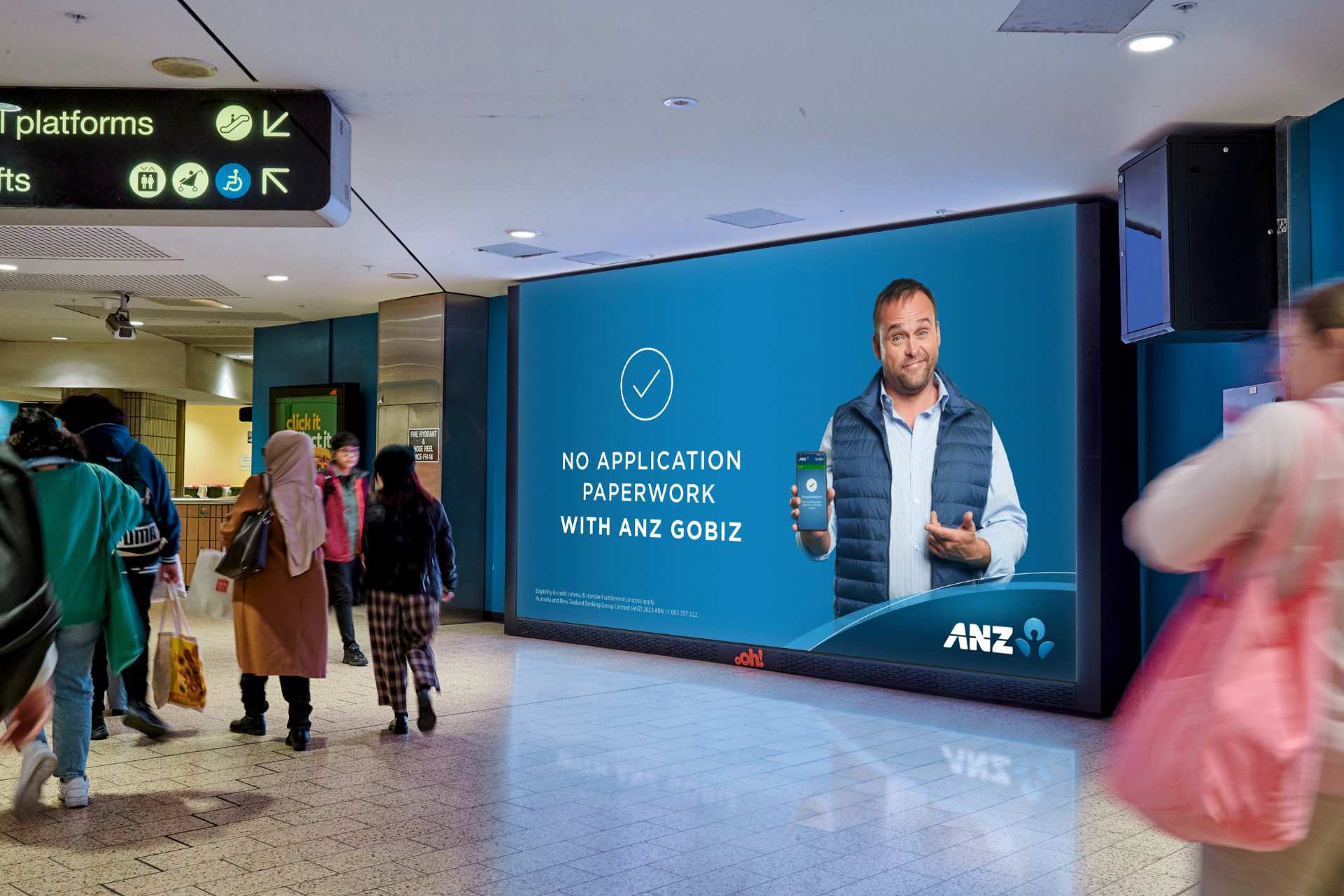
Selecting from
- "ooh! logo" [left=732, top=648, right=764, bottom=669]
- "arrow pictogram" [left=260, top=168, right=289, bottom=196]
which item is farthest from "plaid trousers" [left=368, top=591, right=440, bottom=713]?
"ooh! logo" [left=732, top=648, right=764, bottom=669]

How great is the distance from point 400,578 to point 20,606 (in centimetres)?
391

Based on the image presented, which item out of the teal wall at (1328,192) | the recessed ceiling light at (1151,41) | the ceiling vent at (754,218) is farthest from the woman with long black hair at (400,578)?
the teal wall at (1328,192)

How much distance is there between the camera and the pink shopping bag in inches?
60.6

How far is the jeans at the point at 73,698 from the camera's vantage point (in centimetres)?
432

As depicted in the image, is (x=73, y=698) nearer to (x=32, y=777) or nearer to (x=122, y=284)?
(x=32, y=777)

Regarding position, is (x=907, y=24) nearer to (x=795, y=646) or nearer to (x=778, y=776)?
(x=778, y=776)

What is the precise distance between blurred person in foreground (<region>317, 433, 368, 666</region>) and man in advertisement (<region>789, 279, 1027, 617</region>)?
321cm

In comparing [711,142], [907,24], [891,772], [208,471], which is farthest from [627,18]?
[208,471]

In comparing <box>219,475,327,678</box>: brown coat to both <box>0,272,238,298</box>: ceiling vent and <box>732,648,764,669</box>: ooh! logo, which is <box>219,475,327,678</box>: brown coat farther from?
<box>0,272,238,298</box>: ceiling vent

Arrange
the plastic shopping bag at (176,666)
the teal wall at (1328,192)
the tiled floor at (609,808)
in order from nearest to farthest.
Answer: the tiled floor at (609,808) < the teal wall at (1328,192) < the plastic shopping bag at (176,666)

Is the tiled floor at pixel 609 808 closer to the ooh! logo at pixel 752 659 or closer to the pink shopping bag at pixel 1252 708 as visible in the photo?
the ooh! logo at pixel 752 659

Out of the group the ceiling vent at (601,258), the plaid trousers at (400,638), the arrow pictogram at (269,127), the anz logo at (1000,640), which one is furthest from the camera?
the ceiling vent at (601,258)

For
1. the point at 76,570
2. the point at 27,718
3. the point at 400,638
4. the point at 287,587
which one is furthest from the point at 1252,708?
the point at 400,638

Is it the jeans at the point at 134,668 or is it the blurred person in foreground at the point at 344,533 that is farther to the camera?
the blurred person in foreground at the point at 344,533
